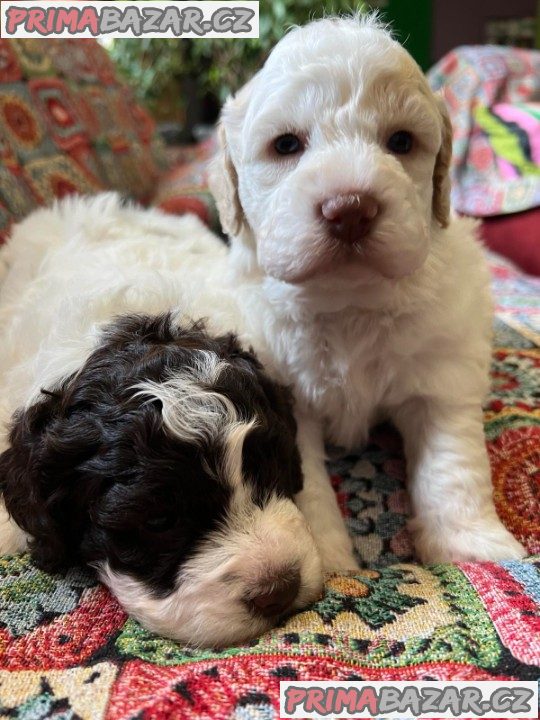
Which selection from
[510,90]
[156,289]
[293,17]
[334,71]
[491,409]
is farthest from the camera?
[293,17]

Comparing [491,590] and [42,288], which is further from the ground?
[42,288]

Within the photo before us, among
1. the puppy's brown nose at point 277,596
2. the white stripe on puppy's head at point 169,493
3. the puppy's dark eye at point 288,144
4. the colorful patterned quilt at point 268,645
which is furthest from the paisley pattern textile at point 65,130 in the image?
the puppy's brown nose at point 277,596

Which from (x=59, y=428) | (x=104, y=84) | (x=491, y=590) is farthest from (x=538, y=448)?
(x=104, y=84)

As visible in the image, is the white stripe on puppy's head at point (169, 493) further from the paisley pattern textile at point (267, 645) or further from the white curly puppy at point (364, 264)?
the white curly puppy at point (364, 264)

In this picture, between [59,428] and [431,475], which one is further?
[431,475]

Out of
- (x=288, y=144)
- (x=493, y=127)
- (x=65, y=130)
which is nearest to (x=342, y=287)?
(x=288, y=144)

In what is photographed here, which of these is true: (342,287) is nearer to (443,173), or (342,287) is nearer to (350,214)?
(350,214)

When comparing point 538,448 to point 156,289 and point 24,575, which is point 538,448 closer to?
point 156,289
